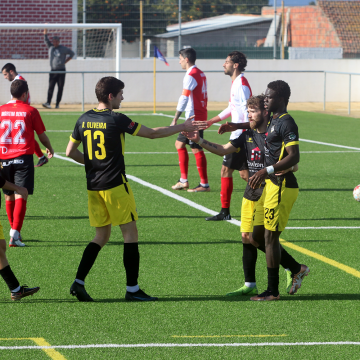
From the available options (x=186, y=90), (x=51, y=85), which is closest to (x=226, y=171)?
(x=186, y=90)

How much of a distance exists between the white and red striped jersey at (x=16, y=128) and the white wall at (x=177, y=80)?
23.7 meters

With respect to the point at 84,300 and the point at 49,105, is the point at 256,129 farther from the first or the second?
the point at 49,105

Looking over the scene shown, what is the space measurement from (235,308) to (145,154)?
10.8 m

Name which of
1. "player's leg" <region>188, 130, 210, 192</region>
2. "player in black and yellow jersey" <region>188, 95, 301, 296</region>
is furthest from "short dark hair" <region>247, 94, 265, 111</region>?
"player's leg" <region>188, 130, 210, 192</region>

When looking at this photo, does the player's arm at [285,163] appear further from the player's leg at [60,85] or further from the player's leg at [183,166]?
the player's leg at [60,85]

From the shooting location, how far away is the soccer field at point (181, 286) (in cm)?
472

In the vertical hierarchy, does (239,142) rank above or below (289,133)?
below

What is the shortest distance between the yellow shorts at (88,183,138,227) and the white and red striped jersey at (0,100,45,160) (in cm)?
230

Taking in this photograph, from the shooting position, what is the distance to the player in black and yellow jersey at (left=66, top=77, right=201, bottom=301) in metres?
5.57

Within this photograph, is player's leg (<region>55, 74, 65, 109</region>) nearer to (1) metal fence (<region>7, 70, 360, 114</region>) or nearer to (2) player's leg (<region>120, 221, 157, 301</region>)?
(1) metal fence (<region>7, 70, 360, 114</region>)

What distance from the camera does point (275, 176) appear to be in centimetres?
554

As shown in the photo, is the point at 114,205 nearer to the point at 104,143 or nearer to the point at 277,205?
the point at 104,143

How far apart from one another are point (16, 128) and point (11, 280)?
2.55 meters

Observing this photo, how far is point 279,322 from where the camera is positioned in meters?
5.20
